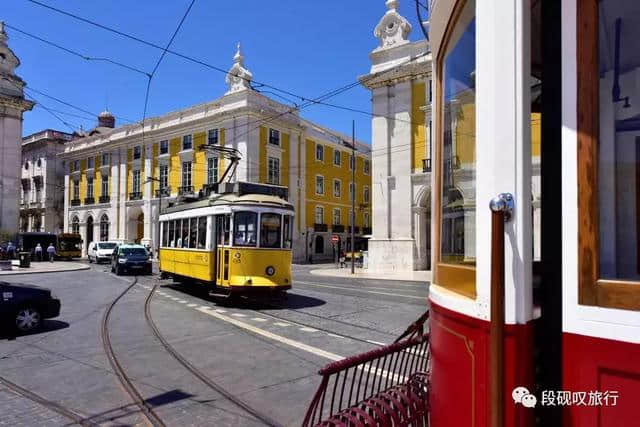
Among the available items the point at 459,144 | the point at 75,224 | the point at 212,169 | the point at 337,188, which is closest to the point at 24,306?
the point at 459,144

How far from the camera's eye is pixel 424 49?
28.7 m

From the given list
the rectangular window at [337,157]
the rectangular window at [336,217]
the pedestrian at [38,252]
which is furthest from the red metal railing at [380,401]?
the rectangular window at [337,157]

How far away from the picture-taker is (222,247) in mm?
12352

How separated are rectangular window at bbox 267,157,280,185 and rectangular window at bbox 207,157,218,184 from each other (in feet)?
15.5

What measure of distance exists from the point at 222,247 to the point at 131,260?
14.0 metres

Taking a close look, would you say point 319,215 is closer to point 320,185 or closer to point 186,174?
point 320,185

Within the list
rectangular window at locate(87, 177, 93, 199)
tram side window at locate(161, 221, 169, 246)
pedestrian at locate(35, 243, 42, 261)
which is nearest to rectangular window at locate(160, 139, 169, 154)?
rectangular window at locate(87, 177, 93, 199)

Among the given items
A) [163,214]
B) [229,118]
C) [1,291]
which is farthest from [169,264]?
[229,118]

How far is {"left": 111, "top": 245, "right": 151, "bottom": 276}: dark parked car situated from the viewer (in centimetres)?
2419

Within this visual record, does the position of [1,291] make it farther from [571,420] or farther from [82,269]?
[82,269]

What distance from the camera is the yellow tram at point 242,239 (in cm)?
1196

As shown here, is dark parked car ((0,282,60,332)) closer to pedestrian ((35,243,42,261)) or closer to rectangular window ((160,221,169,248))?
rectangular window ((160,221,169,248))

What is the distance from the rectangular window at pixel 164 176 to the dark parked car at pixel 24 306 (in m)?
37.2

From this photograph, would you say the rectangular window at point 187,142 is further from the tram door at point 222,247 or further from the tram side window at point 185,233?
the tram door at point 222,247
